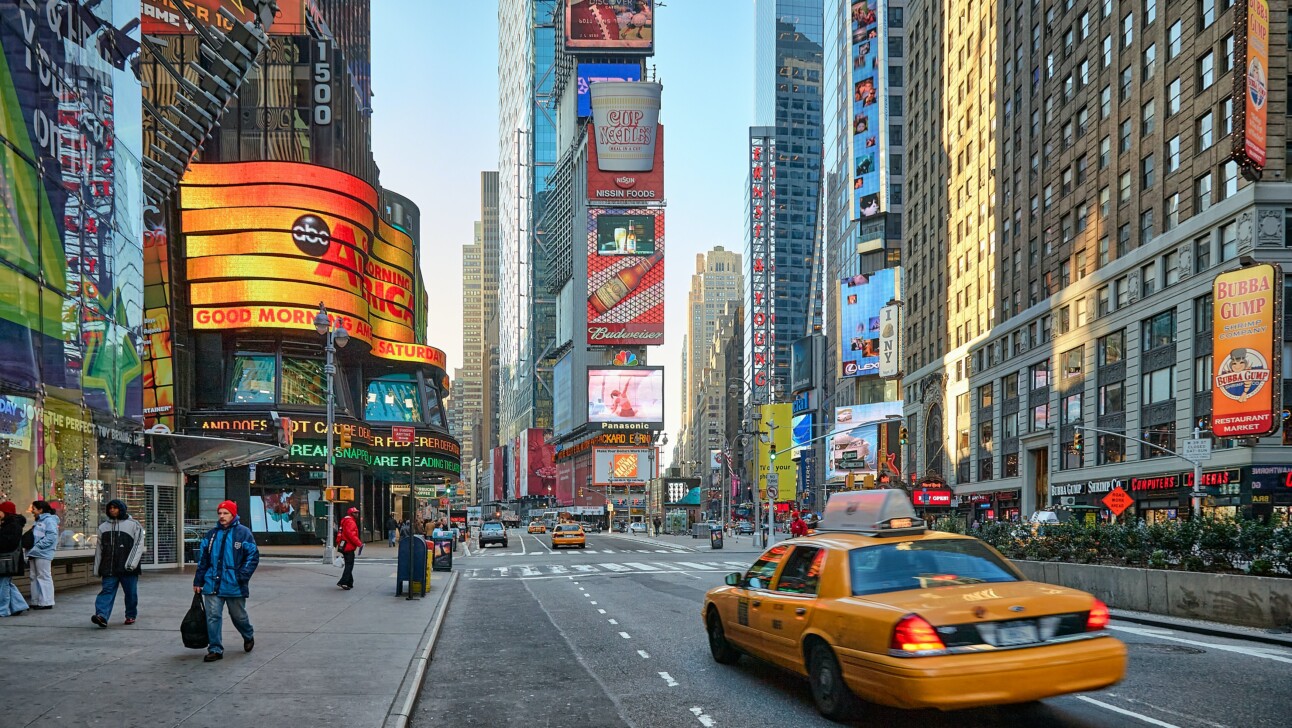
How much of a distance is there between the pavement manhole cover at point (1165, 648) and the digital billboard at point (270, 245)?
47.4m

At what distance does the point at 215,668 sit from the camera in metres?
11.7

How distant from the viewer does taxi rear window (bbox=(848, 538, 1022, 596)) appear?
918 centimetres

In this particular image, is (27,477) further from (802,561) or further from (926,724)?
(926,724)

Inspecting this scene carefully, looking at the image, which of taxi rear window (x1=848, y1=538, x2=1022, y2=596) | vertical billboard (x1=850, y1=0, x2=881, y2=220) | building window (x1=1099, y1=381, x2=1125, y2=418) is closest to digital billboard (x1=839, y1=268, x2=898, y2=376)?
vertical billboard (x1=850, y1=0, x2=881, y2=220)

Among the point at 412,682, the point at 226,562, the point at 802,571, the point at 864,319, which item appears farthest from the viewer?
the point at 864,319

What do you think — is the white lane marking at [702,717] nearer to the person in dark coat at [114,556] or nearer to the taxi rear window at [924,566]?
the taxi rear window at [924,566]

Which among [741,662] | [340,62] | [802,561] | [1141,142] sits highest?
[340,62]

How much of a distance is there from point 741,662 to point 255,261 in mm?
50475

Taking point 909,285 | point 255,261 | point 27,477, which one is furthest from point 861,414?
point 27,477

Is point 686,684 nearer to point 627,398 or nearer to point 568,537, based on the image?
point 568,537

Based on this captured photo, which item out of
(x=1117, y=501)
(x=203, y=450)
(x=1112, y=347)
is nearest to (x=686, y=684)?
(x=203, y=450)

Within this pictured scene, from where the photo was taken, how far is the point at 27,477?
19.3 meters

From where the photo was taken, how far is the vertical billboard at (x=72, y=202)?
762 inches

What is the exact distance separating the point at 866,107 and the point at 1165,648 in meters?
103
